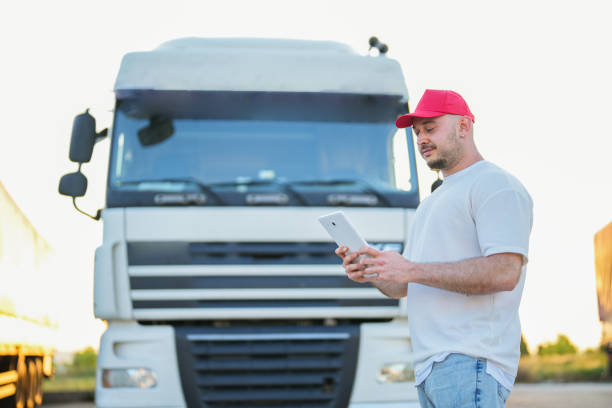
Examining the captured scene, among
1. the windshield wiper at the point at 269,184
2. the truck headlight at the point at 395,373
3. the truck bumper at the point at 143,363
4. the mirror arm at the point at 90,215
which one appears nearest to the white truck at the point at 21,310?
the mirror arm at the point at 90,215

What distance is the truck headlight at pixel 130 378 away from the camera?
636 centimetres

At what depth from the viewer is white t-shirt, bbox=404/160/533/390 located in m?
2.92

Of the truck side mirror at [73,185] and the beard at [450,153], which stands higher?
the beard at [450,153]

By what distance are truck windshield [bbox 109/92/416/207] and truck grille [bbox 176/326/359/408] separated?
111cm

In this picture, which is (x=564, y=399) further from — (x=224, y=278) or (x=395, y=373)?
(x=224, y=278)

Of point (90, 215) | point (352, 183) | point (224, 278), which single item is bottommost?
point (224, 278)

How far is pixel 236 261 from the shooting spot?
6.52 metres

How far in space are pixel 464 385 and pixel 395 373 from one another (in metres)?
3.64

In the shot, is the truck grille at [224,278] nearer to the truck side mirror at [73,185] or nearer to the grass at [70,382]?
the truck side mirror at [73,185]

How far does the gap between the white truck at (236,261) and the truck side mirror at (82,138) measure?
0.01 metres

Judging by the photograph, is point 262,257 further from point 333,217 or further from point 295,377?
point 333,217

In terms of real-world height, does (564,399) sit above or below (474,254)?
below

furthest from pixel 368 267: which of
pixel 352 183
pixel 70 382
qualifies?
pixel 70 382

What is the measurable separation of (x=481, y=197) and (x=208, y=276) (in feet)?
12.6
